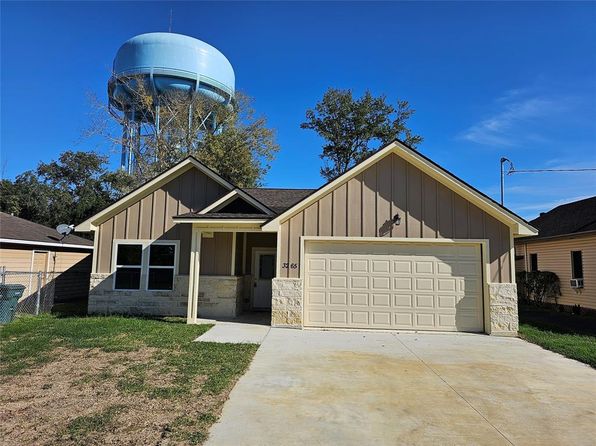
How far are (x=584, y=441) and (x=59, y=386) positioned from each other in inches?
253

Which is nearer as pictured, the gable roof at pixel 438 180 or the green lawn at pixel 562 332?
the green lawn at pixel 562 332

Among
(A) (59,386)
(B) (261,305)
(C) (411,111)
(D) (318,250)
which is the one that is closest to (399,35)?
(D) (318,250)

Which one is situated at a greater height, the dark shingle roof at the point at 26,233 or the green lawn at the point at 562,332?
the dark shingle roof at the point at 26,233

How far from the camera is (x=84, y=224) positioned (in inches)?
494

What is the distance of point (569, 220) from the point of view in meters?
17.3

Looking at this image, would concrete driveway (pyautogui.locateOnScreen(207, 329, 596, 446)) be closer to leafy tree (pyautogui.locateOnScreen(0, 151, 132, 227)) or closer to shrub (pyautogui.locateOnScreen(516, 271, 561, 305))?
shrub (pyautogui.locateOnScreen(516, 271, 561, 305))

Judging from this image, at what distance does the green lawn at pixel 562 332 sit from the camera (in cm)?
854

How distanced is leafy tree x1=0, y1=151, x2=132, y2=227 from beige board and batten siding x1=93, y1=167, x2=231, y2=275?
16224 mm

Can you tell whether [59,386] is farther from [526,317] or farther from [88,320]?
[526,317]

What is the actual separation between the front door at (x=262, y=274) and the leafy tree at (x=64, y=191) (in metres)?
17.2

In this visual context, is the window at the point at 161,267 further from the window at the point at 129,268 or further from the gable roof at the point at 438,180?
the gable roof at the point at 438,180

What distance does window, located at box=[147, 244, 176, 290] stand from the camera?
12.6 m

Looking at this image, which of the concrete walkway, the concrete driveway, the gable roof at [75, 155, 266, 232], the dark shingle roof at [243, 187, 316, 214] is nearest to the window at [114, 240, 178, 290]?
the gable roof at [75, 155, 266, 232]

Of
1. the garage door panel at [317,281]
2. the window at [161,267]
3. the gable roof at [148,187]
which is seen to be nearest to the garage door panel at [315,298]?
the garage door panel at [317,281]
